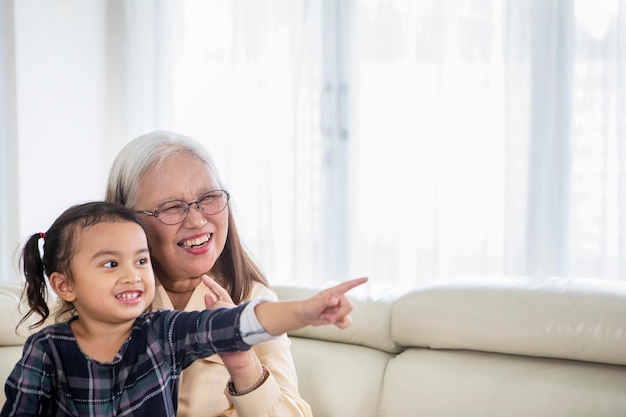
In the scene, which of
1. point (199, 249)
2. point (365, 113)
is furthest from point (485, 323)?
point (365, 113)

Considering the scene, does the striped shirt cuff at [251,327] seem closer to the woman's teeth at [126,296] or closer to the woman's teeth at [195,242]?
the woman's teeth at [126,296]

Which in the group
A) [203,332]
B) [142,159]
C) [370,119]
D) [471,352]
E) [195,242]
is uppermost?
[370,119]

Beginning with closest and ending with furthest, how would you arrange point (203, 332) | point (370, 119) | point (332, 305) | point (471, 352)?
1. point (332, 305)
2. point (203, 332)
3. point (471, 352)
4. point (370, 119)

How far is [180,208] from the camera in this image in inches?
71.9

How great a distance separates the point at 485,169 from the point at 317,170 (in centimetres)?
82

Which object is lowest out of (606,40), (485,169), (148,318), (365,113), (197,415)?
(197,415)

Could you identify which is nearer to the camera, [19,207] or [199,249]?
[199,249]

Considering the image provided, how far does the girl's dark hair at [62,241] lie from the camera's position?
156cm

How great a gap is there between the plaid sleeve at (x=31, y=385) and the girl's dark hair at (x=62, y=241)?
0.16 meters

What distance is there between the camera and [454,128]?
3422mm

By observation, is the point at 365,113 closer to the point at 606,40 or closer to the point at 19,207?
the point at 606,40

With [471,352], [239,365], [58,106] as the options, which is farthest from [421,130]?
[239,365]

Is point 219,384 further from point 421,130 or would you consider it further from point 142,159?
point 421,130

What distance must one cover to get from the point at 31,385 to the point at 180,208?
20.2 inches
